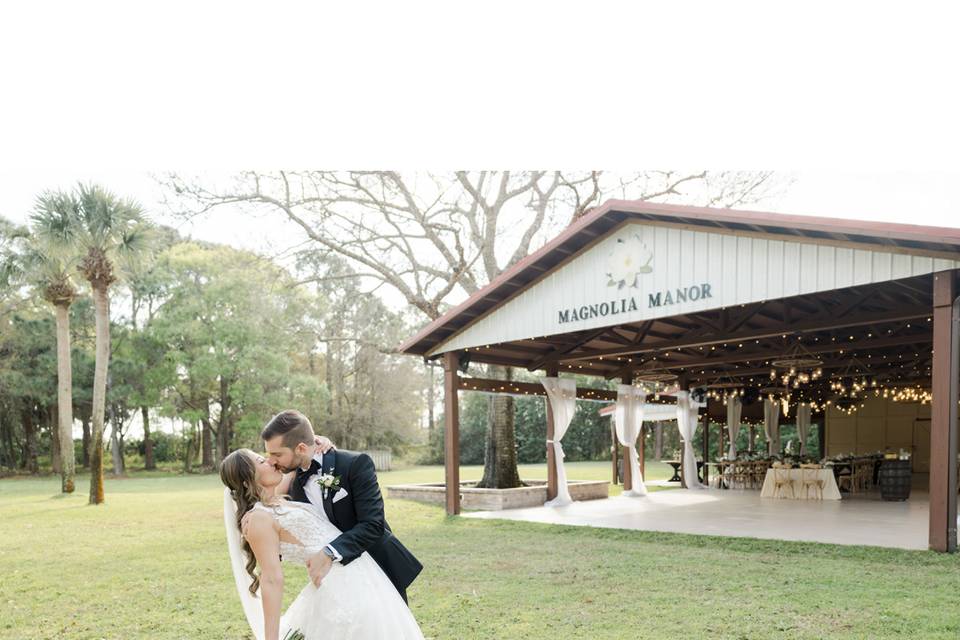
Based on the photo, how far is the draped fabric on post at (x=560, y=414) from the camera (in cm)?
1592

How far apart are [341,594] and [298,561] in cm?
24

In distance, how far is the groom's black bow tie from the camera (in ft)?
11.5

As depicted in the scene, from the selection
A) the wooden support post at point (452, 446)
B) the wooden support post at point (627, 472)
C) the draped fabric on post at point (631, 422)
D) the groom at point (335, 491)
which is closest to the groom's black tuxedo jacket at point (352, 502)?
the groom at point (335, 491)

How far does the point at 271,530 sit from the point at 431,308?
638 inches

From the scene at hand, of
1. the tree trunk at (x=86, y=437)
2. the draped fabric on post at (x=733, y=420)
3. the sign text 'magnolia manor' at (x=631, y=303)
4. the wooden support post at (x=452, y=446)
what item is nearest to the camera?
the sign text 'magnolia manor' at (x=631, y=303)

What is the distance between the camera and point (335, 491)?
3.49 meters

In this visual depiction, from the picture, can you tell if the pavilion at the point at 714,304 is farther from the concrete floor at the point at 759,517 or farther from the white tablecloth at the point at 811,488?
the white tablecloth at the point at 811,488

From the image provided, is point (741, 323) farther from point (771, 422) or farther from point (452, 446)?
point (771, 422)

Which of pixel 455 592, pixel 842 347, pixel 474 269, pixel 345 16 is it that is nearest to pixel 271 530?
pixel 345 16

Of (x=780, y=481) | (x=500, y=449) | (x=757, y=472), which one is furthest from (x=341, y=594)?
(x=757, y=472)

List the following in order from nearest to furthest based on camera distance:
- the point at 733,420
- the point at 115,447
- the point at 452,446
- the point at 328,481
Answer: the point at 328,481 → the point at 452,446 → the point at 733,420 → the point at 115,447

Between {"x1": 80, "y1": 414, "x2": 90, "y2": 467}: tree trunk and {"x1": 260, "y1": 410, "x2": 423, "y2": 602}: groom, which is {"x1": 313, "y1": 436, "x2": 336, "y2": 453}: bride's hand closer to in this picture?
{"x1": 260, "y1": 410, "x2": 423, "y2": 602}: groom

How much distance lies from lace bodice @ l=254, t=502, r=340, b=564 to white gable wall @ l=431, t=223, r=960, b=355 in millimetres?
8054

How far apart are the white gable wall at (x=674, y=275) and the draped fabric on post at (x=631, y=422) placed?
17.3 ft
